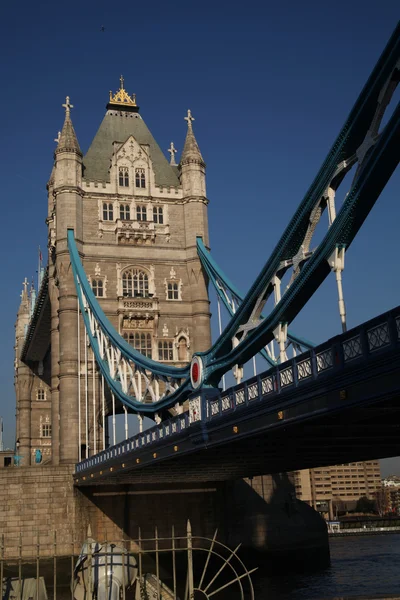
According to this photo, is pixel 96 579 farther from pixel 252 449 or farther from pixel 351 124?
pixel 351 124

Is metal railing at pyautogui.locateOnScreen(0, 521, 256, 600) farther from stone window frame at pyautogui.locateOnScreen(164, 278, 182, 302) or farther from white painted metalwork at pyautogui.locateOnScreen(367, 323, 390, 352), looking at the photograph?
stone window frame at pyautogui.locateOnScreen(164, 278, 182, 302)

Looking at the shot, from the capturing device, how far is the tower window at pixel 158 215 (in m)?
63.1

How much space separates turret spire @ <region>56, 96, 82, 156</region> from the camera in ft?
203

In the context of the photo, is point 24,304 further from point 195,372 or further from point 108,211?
point 195,372

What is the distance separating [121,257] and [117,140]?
11436 mm

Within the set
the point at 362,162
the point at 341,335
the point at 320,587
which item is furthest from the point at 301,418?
the point at 320,587

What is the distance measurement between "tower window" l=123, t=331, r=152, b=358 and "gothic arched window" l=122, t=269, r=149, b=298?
2999 millimetres

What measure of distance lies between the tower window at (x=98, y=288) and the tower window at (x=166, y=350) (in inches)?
232

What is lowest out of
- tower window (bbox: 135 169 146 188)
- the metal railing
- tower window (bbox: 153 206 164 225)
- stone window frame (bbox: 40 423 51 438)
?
the metal railing

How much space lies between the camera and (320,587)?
40.7 meters

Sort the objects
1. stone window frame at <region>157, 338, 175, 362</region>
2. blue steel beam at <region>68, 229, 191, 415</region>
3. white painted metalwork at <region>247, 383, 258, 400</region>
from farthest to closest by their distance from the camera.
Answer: stone window frame at <region>157, 338, 175, 362</region>, blue steel beam at <region>68, 229, 191, 415</region>, white painted metalwork at <region>247, 383, 258, 400</region>

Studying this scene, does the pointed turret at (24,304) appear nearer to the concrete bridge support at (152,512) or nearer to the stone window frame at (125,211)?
the stone window frame at (125,211)

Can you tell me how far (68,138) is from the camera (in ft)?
204

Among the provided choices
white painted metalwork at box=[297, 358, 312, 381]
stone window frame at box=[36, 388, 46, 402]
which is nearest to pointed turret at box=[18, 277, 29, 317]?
stone window frame at box=[36, 388, 46, 402]
